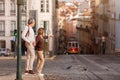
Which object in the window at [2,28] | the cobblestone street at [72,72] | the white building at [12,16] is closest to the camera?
the cobblestone street at [72,72]

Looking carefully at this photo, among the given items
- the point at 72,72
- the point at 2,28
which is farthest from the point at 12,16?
the point at 72,72

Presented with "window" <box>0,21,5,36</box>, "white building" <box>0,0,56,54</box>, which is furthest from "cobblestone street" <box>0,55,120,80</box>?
"window" <box>0,21,5,36</box>

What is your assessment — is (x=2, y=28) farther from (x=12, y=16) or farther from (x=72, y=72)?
(x=72, y=72)

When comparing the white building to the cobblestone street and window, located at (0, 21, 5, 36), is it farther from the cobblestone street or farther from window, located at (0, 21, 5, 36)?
the cobblestone street

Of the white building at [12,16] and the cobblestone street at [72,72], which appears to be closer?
the cobblestone street at [72,72]

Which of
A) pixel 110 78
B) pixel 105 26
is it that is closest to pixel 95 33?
pixel 105 26

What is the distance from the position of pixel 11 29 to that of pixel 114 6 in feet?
70.5

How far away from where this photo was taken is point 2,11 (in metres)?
81.1

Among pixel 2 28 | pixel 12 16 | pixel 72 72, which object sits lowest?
pixel 72 72

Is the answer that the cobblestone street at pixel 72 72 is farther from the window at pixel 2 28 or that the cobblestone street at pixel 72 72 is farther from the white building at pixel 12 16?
the window at pixel 2 28

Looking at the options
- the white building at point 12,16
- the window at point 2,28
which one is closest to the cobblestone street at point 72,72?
the white building at point 12,16

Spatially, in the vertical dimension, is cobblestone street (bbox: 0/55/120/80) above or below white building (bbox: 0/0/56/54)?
below

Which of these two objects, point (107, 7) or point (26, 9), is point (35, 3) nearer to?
point (26, 9)

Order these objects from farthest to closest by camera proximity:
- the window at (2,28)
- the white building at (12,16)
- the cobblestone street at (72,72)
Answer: the window at (2,28) < the white building at (12,16) < the cobblestone street at (72,72)
